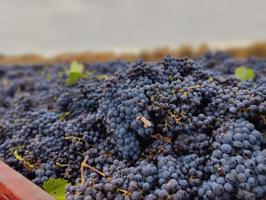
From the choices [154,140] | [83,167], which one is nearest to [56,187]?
[83,167]

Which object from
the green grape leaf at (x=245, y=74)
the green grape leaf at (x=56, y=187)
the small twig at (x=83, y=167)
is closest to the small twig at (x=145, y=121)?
the small twig at (x=83, y=167)

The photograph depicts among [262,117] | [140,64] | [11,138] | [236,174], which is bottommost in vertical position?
[11,138]

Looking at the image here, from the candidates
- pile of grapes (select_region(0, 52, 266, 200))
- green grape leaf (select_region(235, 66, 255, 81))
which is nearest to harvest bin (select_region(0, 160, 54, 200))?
pile of grapes (select_region(0, 52, 266, 200))

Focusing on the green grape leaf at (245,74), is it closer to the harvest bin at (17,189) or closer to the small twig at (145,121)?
the small twig at (145,121)

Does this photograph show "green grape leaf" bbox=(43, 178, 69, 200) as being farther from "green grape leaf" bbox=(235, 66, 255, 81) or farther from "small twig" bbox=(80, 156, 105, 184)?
"green grape leaf" bbox=(235, 66, 255, 81)

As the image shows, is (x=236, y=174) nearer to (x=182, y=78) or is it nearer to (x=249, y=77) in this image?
(x=182, y=78)

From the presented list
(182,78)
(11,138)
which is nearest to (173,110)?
(182,78)
